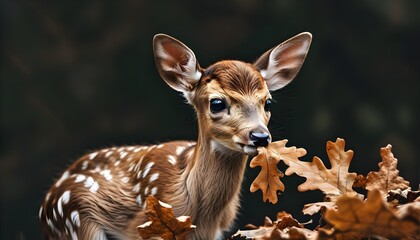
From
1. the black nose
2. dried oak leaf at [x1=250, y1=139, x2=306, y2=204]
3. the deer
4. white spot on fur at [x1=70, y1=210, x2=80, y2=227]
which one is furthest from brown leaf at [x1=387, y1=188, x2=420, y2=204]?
white spot on fur at [x1=70, y1=210, x2=80, y2=227]

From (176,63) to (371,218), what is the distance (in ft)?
5.05

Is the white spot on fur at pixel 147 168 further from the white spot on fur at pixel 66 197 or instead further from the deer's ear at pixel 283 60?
the deer's ear at pixel 283 60

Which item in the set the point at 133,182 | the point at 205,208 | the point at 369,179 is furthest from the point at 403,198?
Answer: the point at 133,182

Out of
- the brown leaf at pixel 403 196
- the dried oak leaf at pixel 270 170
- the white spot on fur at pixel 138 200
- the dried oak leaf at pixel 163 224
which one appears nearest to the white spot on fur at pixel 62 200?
the white spot on fur at pixel 138 200

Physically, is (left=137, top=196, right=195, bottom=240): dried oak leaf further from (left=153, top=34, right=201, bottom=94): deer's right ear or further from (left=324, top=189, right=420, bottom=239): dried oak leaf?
(left=153, top=34, right=201, bottom=94): deer's right ear

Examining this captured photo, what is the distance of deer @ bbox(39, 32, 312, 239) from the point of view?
2.53 metres

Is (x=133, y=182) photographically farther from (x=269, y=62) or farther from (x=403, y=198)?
(x=403, y=198)

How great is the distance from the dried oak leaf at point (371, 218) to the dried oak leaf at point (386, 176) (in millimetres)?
460

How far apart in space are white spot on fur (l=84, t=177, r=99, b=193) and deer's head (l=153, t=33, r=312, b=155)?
0.46 metres

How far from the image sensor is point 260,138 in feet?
7.48

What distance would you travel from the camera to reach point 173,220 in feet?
5.48

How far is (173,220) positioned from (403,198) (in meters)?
0.48

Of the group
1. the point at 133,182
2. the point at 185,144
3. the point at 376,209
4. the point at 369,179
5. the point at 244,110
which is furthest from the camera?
the point at 185,144

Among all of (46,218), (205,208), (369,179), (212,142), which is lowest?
(46,218)
